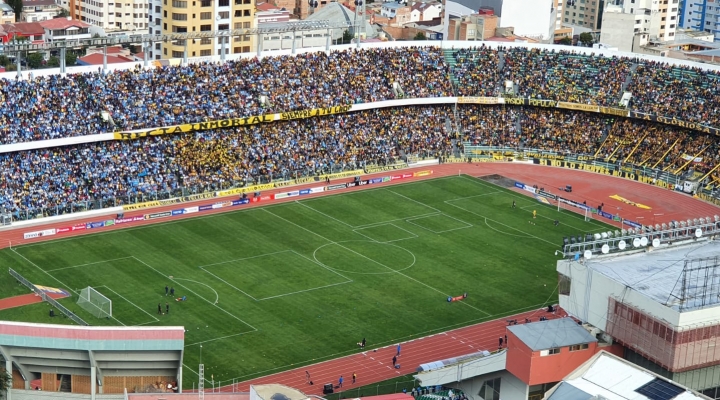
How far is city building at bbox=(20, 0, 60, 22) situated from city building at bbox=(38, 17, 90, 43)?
19366 millimetres

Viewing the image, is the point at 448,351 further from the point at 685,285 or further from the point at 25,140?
the point at 25,140

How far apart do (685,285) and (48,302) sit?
4028 centimetres

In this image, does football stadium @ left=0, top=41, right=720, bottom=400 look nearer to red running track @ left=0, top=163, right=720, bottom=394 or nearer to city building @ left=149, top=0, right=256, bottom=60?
red running track @ left=0, top=163, right=720, bottom=394

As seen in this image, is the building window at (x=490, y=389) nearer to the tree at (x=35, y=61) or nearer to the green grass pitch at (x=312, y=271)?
the green grass pitch at (x=312, y=271)

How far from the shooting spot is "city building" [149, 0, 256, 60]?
148000mm

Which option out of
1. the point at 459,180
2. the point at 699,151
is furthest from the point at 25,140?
the point at 699,151

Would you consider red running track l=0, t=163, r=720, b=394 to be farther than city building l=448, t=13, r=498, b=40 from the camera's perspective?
No

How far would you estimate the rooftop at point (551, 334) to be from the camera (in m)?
Answer: 67.1

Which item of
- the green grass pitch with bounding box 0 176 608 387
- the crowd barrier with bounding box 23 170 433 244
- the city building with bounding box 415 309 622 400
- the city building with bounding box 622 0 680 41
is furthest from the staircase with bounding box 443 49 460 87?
the city building with bounding box 415 309 622 400

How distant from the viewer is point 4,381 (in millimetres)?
65188

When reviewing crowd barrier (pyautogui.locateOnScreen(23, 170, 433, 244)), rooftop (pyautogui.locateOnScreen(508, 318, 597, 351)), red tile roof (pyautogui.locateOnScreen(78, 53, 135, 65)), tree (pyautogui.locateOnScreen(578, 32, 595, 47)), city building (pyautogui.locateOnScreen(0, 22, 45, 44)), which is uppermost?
tree (pyautogui.locateOnScreen(578, 32, 595, 47))

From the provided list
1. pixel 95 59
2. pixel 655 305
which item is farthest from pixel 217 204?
pixel 655 305

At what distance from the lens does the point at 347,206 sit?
346ft

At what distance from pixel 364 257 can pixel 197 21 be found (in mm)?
63579
